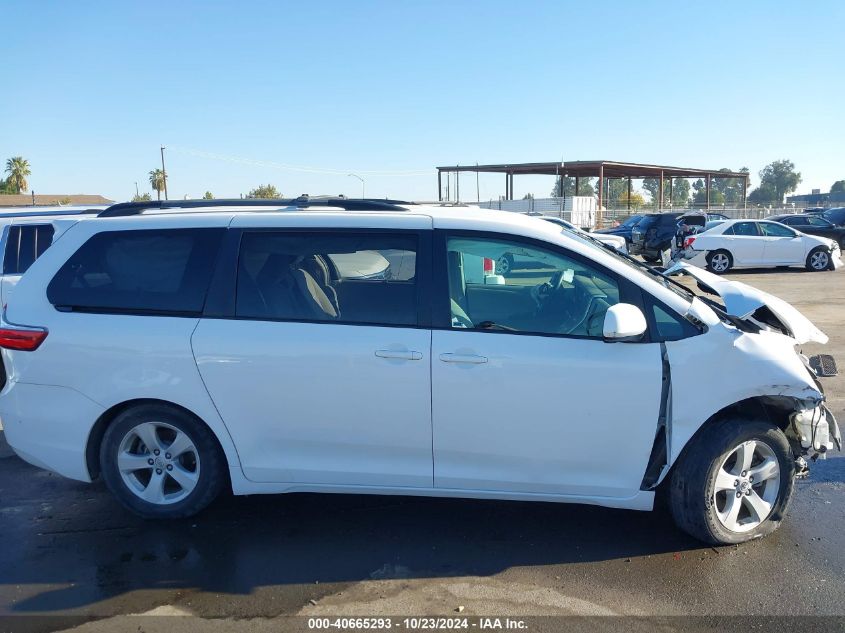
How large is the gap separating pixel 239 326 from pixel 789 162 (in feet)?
498

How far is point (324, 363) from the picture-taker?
3.77 metres

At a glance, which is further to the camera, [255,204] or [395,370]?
[255,204]

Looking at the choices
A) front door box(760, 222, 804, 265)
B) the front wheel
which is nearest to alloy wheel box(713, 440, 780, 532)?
the front wheel

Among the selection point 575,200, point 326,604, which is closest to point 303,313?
point 326,604

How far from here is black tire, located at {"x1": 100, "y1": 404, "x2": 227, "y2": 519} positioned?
4.04 m

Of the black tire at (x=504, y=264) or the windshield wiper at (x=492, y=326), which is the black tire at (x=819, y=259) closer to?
the black tire at (x=504, y=264)

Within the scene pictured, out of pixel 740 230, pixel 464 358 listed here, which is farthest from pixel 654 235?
pixel 464 358

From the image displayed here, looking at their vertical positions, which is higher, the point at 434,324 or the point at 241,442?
the point at 434,324

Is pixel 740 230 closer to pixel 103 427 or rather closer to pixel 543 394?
pixel 543 394

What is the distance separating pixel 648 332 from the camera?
3.64m

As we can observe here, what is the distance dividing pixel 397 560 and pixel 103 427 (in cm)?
195

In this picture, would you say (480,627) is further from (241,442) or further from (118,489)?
(118,489)

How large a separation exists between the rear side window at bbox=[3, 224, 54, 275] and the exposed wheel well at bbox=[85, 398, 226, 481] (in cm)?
482

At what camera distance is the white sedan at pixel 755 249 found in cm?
1903
